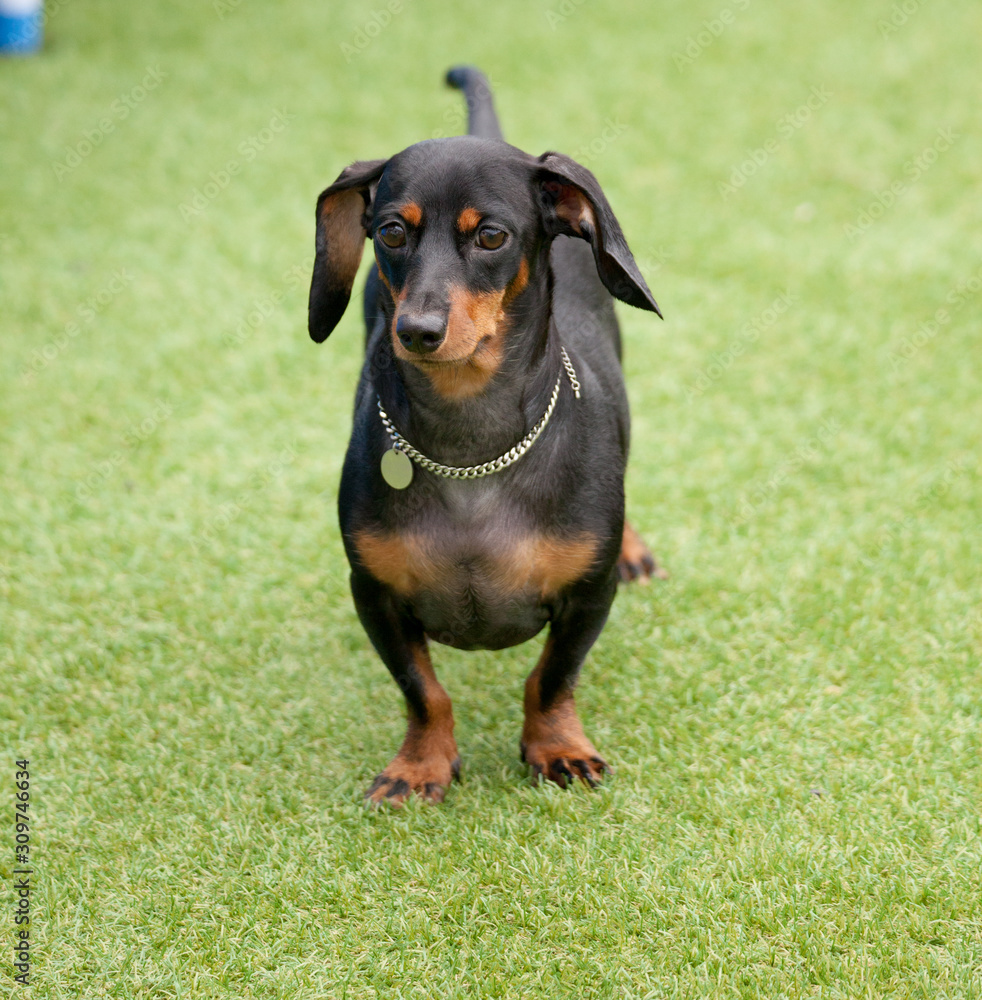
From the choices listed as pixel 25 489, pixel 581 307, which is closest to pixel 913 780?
pixel 581 307

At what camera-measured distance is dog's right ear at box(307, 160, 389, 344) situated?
2.52 meters

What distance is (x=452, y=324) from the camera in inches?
87.9

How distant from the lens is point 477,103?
3.78m

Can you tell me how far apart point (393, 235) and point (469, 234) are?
0.16 m

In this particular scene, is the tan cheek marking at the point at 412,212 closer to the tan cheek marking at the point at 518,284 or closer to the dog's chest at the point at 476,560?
the tan cheek marking at the point at 518,284

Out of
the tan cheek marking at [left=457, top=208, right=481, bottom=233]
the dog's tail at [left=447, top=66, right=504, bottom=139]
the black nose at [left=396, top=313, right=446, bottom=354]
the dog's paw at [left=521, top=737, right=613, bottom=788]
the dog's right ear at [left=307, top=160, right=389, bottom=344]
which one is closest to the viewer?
the black nose at [left=396, top=313, right=446, bottom=354]

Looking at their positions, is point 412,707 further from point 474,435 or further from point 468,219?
point 468,219

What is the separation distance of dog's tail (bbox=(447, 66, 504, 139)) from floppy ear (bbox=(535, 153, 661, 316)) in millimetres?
1174

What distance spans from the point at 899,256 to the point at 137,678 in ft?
13.6

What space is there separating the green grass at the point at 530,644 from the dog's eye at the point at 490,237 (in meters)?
1.33

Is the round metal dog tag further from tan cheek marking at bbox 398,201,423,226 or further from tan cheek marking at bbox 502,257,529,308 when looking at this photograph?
tan cheek marking at bbox 398,201,423,226

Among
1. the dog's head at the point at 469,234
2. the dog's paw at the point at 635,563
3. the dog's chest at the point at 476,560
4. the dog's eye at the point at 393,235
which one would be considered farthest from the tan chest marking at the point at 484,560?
the dog's paw at the point at 635,563

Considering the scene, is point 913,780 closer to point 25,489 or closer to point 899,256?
point 25,489

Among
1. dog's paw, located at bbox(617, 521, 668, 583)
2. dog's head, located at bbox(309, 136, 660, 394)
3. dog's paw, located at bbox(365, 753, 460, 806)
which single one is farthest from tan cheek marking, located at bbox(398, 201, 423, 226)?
dog's paw, located at bbox(617, 521, 668, 583)
